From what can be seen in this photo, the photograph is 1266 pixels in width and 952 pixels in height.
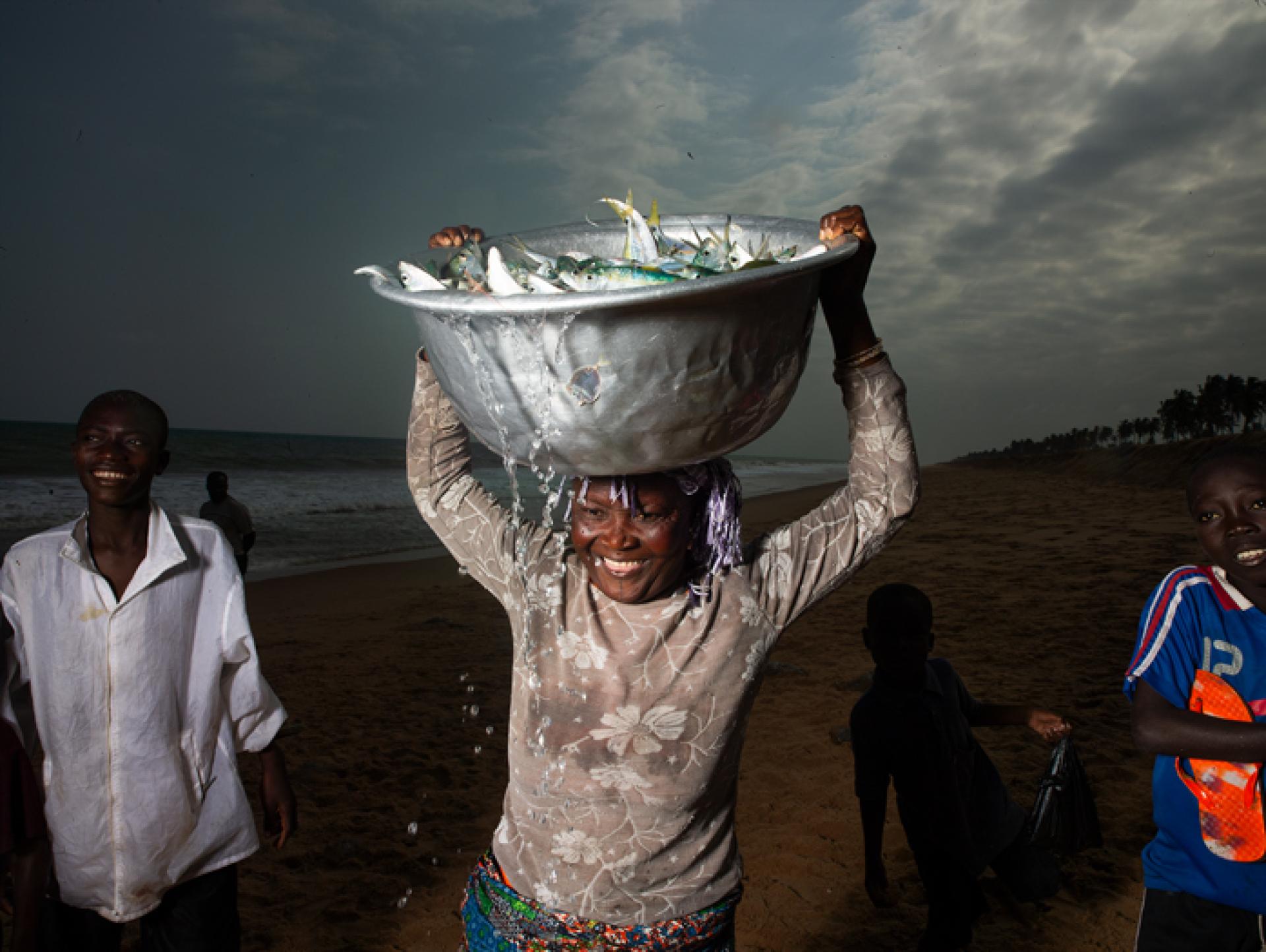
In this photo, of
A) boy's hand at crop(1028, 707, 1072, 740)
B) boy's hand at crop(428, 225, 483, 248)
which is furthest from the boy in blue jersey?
boy's hand at crop(428, 225, 483, 248)

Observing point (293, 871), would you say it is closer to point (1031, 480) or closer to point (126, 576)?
point (126, 576)

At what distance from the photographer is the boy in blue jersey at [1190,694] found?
1.84 m

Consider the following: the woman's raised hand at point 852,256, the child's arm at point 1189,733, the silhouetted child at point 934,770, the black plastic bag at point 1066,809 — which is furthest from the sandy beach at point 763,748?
the woman's raised hand at point 852,256

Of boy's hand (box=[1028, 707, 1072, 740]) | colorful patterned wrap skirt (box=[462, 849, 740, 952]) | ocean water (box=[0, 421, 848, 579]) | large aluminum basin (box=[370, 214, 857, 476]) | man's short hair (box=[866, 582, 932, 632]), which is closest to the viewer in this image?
large aluminum basin (box=[370, 214, 857, 476])

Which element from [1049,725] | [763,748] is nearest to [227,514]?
[763,748]

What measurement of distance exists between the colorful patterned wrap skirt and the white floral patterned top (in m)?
0.02

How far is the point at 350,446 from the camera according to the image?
164ft

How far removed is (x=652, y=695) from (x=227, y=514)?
590 cm

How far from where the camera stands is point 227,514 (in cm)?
644

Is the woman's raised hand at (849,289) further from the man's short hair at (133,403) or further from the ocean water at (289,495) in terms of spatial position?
the ocean water at (289,495)

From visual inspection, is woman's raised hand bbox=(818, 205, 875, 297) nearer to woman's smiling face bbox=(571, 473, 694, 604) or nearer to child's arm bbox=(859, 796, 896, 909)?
woman's smiling face bbox=(571, 473, 694, 604)

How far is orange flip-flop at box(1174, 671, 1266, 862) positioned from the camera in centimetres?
182

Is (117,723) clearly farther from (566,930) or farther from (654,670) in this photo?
(654,670)

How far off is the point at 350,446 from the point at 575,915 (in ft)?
169
